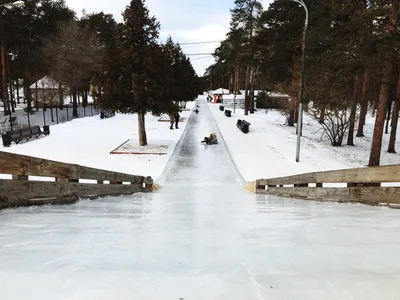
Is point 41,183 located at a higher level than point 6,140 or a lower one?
higher

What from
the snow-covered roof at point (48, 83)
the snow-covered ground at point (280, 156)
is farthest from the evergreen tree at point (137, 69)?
the snow-covered roof at point (48, 83)

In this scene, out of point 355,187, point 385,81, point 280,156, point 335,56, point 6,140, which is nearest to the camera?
point 355,187

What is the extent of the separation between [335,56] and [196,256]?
19.5 metres

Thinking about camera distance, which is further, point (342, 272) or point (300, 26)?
point (300, 26)

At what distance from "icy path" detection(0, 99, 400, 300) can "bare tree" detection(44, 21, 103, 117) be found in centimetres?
3671

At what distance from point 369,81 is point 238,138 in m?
12.2

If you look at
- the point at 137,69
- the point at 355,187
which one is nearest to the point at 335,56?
the point at 137,69

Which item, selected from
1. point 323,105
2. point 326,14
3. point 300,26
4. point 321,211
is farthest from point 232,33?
point 321,211

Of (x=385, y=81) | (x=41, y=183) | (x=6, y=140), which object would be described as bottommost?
(x=6, y=140)

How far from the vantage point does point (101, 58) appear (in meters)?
21.8

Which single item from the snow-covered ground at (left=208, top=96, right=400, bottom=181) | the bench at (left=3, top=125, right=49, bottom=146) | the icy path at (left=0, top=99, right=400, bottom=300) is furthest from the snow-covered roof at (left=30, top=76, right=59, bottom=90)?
the icy path at (left=0, top=99, right=400, bottom=300)

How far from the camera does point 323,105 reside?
83.6 ft

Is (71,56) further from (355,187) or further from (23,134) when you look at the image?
(355,187)

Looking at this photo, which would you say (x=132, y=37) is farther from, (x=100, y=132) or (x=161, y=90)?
(x=100, y=132)
